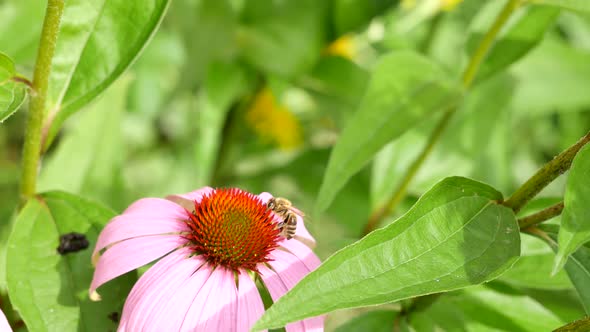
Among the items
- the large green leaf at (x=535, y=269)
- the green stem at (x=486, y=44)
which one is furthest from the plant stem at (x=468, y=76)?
the large green leaf at (x=535, y=269)

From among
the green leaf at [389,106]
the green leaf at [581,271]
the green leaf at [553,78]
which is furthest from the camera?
the green leaf at [553,78]

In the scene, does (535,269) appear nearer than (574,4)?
Yes

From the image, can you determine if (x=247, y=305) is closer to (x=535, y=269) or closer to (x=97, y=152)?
(x=535, y=269)

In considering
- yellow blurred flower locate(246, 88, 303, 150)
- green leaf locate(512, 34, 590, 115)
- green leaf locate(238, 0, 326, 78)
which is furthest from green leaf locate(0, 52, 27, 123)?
green leaf locate(512, 34, 590, 115)

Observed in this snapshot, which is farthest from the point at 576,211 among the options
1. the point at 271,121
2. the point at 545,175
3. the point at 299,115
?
the point at 299,115

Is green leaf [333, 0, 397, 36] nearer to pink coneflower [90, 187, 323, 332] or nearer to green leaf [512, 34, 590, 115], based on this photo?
green leaf [512, 34, 590, 115]

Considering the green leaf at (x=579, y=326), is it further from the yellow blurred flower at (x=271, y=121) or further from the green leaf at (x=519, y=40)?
the yellow blurred flower at (x=271, y=121)
